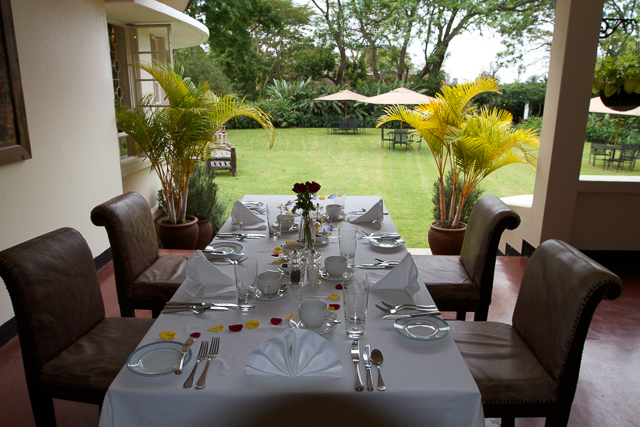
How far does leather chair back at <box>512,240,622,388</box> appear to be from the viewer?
4.37 ft

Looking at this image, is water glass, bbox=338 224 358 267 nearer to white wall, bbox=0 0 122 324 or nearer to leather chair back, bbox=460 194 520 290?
leather chair back, bbox=460 194 520 290

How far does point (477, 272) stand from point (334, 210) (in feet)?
2.79

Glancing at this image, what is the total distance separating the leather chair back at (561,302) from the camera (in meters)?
1.33

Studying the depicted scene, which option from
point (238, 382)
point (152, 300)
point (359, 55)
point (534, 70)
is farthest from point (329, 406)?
point (359, 55)

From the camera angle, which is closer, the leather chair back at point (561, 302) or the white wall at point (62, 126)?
the leather chair back at point (561, 302)

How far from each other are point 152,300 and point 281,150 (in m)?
8.16

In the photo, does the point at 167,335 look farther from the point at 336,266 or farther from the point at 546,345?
the point at 546,345

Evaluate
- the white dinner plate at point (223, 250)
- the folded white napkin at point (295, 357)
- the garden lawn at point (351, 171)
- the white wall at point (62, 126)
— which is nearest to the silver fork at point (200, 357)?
the folded white napkin at point (295, 357)

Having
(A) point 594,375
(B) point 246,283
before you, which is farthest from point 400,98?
(B) point 246,283

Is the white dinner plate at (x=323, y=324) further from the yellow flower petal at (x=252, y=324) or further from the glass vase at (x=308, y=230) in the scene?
the glass vase at (x=308, y=230)

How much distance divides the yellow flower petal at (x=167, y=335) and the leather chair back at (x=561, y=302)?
1174 millimetres

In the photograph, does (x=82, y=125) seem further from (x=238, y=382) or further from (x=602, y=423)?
(x=602, y=423)

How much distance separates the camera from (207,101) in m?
3.81

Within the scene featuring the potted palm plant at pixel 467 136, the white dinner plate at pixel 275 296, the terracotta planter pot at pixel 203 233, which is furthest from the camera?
the terracotta planter pot at pixel 203 233
